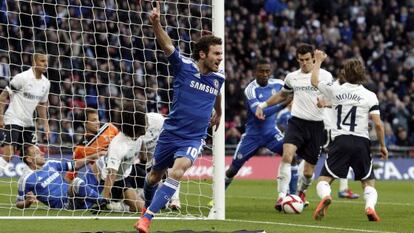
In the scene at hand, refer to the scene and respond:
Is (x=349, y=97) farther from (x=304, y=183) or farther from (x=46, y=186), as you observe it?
(x=46, y=186)

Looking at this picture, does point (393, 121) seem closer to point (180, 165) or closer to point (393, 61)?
point (393, 61)

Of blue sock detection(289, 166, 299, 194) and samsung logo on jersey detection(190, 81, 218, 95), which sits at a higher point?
samsung logo on jersey detection(190, 81, 218, 95)

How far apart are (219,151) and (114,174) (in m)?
1.47

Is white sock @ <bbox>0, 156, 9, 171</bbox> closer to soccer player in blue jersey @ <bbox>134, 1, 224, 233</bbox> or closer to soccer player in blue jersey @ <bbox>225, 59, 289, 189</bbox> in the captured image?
soccer player in blue jersey @ <bbox>225, 59, 289, 189</bbox>

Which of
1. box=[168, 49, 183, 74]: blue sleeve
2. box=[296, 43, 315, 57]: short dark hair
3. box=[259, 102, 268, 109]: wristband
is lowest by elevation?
box=[259, 102, 268, 109]: wristband

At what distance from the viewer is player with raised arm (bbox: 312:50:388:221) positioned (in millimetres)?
12680

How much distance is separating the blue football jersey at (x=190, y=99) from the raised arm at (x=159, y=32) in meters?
0.19

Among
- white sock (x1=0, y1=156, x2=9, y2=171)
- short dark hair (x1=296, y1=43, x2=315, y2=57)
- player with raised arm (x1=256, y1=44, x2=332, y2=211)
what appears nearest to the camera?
short dark hair (x1=296, y1=43, x2=315, y2=57)

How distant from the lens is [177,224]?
12078 millimetres

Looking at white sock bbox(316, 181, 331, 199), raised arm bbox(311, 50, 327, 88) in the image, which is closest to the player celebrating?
raised arm bbox(311, 50, 327, 88)

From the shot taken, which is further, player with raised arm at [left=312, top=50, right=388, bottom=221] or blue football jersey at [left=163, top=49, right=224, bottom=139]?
player with raised arm at [left=312, top=50, right=388, bottom=221]

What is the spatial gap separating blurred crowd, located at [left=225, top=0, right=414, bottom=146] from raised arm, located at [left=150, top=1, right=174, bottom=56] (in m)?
17.9

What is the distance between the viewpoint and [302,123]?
14.8 metres

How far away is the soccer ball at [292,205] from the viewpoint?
14078mm
